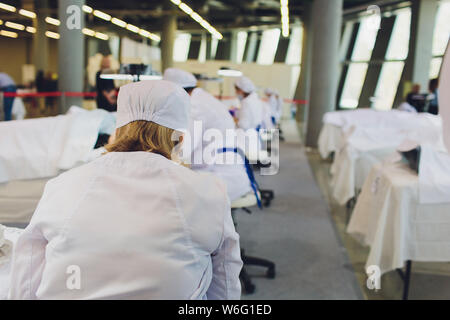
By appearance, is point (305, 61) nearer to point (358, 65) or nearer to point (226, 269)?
point (358, 65)

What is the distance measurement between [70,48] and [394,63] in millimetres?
11071

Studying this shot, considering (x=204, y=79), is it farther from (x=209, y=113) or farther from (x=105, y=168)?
(x=105, y=168)

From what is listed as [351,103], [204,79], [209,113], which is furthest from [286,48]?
[209,113]

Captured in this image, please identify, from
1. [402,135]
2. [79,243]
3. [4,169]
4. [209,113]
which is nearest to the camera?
[79,243]

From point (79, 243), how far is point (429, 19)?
35.9 ft

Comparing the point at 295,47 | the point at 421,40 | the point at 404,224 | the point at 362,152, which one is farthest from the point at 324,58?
the point at 295,47

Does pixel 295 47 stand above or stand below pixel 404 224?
above

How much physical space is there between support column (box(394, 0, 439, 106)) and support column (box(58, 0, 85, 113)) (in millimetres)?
8700

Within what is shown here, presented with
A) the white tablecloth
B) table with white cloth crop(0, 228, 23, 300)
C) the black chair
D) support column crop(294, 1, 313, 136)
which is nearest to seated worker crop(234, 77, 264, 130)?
the black chair

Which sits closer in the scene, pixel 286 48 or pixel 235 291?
pixel 235 291

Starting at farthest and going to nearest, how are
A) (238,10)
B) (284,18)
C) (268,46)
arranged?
(268,46) → (238,10) → (284,18)

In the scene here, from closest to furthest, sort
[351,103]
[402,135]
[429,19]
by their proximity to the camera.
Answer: [402,135] < [429,19] < [351,103]

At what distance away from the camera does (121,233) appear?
36.6 inches

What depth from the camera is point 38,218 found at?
973mm
